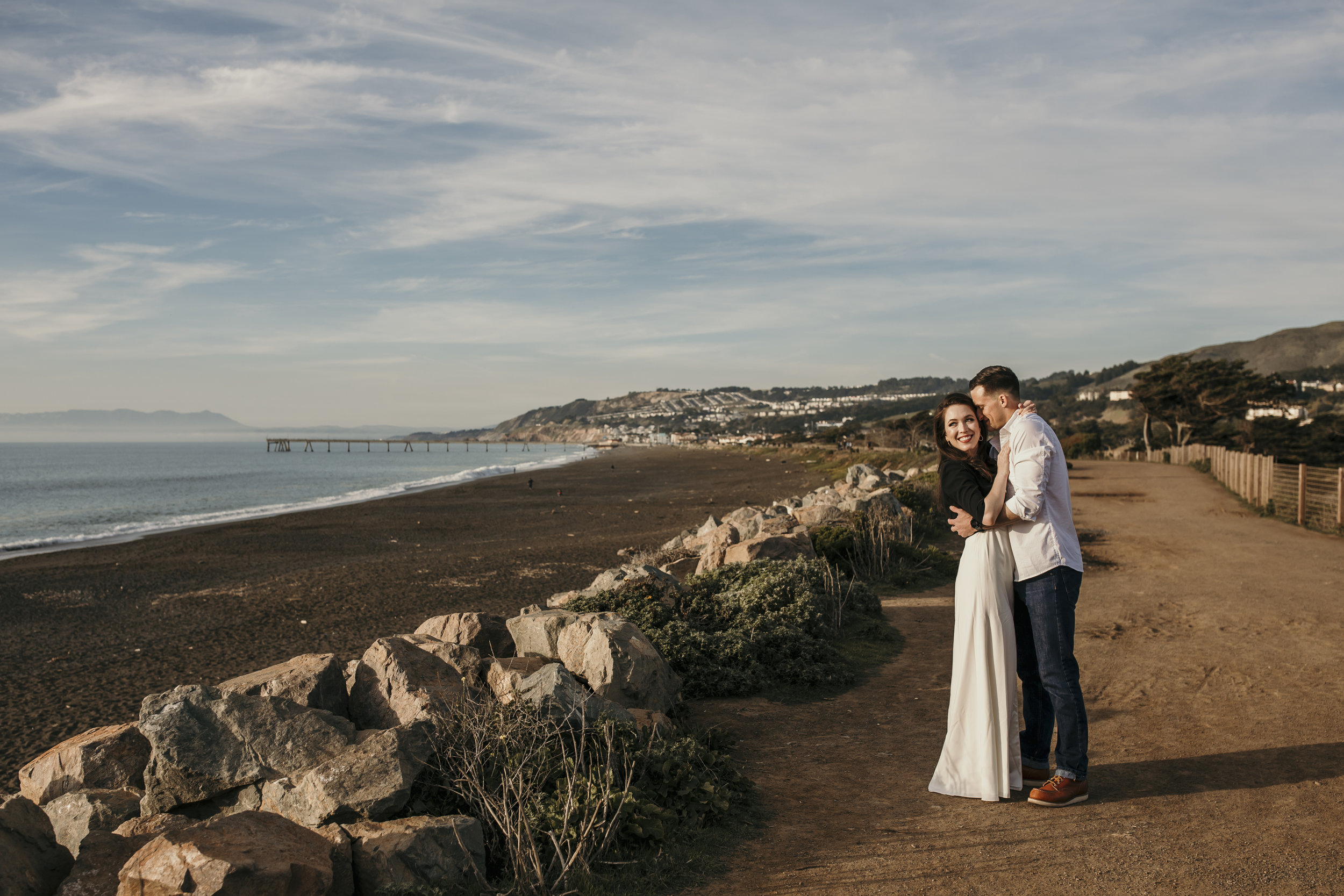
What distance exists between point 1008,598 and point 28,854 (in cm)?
445

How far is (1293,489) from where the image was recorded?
18266 mm

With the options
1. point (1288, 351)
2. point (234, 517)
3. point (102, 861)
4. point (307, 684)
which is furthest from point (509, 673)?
point (1288, 351)

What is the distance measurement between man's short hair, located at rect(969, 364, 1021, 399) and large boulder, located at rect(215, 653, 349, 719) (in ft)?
13.3

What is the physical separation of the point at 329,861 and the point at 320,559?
16473 millimetres

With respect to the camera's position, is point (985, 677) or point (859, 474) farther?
point (859, 474)

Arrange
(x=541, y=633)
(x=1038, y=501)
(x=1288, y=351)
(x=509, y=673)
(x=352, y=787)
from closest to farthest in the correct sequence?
(x=352, y=787) → (x=1038, y=501) → (x=509, y=673) → (x=541, y=633) → (x=1288, y=351)

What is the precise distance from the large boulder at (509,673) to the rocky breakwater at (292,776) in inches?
0.7

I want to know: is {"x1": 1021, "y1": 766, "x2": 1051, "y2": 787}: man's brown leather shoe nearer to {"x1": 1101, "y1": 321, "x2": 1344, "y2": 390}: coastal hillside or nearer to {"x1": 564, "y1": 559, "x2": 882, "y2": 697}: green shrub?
{"x1": 564, "y1": 559, "x2": 882, "y2": 697}: green shrub

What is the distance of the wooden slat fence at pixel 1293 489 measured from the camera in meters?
16.3

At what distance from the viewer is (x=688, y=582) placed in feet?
29.2

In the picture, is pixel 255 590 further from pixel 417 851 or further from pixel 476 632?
pixel 417 851

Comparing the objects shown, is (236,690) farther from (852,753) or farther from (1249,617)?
(1249,617)

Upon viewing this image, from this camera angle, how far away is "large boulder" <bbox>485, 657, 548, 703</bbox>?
197 inches

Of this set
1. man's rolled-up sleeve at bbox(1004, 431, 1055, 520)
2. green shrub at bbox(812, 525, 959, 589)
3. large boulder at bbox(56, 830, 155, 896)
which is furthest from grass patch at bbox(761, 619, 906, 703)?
large boulder at bbox(56, 830, 155, 896)
